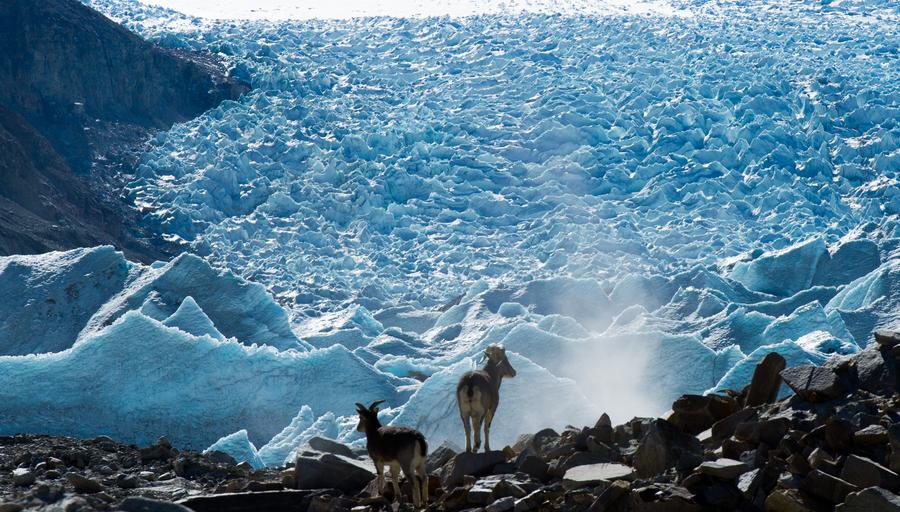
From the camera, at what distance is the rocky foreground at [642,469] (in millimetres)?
4336

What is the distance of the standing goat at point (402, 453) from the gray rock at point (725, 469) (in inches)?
48.3

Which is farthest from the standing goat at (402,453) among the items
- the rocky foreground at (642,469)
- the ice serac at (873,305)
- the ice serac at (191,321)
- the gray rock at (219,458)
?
the ice serac at (873,305)

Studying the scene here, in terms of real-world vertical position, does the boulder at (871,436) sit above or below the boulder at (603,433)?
below

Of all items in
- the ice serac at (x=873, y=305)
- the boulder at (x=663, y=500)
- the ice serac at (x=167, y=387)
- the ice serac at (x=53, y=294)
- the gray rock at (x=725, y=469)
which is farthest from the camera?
the ice serac at (x=873, y=305)

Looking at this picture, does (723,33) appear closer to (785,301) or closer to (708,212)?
(708,212)

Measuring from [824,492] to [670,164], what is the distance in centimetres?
2005

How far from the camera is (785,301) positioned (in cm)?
1379

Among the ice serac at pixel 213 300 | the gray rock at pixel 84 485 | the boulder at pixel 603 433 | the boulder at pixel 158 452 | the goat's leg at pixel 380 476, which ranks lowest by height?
the gray rock at pixel 84 485

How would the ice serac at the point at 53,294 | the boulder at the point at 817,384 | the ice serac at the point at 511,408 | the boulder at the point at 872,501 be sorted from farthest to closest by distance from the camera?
1. the ice serac at the point at 53,294
2. the ice serac at the point at 511,408
3. the boulder at the point at 817,384
4. the boulder at the point at 872,501

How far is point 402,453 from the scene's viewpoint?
489cm

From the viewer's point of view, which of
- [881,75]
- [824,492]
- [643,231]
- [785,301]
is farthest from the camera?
[881,75]

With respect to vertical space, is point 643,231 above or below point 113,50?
below

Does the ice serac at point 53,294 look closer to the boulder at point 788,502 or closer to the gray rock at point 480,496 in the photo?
the gray rock at point 480,496

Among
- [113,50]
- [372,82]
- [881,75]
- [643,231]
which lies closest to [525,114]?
[372,82]
